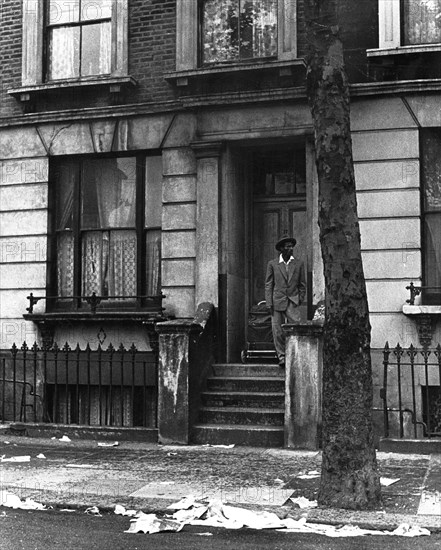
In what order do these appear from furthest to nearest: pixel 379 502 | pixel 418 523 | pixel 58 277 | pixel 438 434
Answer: pixel 58 277 → pixel 438 434 → pixel 379 502 → pixel 418 523

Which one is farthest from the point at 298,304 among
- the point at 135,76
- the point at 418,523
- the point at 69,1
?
the point at 69,1

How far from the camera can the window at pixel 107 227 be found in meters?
14.4

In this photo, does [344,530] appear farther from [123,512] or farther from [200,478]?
[200,478]

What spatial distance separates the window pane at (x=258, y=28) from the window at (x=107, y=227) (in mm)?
2453

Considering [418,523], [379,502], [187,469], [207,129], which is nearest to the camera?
[418,523]

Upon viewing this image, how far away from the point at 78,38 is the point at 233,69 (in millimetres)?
3290

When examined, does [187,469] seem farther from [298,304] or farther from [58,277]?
[58,277]

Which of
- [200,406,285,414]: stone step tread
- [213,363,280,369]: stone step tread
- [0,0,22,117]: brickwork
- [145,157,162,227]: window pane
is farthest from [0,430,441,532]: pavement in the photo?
[0,0,22,117]: brickwork

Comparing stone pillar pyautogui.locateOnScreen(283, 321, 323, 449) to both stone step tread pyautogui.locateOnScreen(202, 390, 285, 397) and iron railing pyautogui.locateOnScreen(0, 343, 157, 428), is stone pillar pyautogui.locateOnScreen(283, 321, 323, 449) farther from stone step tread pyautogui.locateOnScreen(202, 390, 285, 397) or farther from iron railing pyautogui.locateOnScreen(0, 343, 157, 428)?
iron railing pyautogui.locateOnScreen(0, 343, 157, 428)

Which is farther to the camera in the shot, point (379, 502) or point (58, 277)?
point (58, 277)

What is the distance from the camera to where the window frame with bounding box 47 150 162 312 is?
14312 mm

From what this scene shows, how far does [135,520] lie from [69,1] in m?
10.7

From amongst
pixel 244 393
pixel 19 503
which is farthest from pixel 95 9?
pixel 19 503

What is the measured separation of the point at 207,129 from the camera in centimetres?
1371
